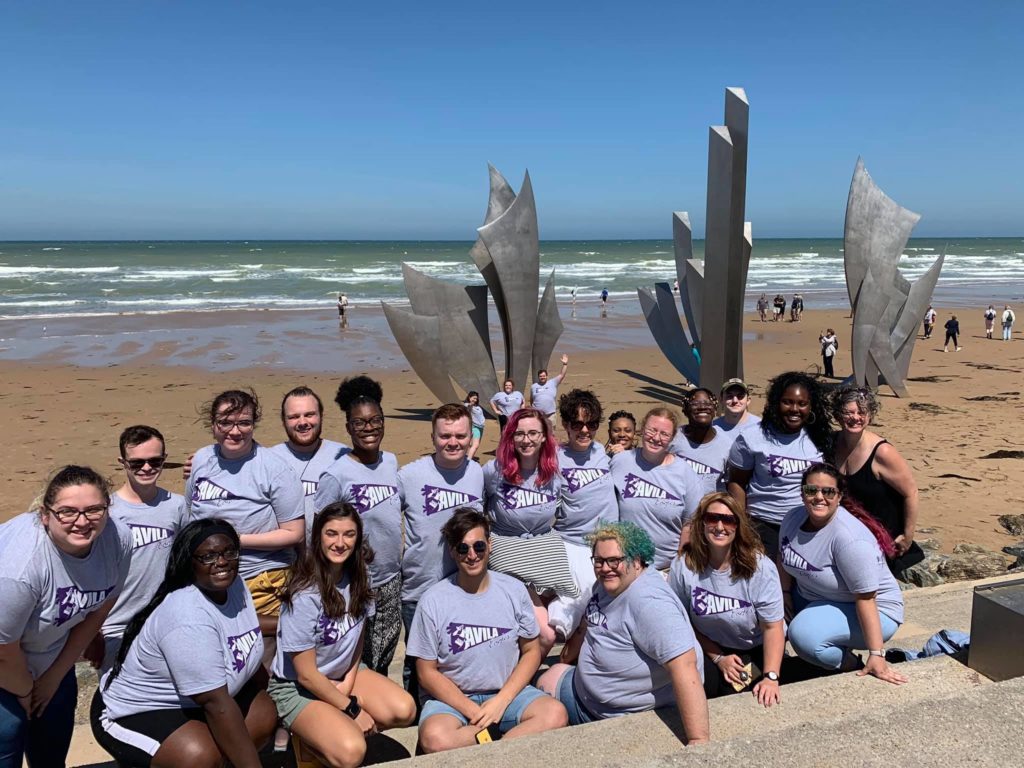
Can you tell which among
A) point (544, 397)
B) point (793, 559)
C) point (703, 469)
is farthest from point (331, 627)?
point (544, 397)

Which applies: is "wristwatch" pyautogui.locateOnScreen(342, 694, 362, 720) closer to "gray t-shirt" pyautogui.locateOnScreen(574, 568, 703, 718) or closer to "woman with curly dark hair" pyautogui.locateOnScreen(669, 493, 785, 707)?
"gray t-shirt" pyautogui.locateOnScreen(574, 568, 703, 718)

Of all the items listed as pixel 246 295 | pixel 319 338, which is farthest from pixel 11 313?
pixel 319 338

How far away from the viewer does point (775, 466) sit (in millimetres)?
3730

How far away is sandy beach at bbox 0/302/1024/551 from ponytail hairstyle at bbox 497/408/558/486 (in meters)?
4.28

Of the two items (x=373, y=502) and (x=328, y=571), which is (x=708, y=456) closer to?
(x=373, y=502)

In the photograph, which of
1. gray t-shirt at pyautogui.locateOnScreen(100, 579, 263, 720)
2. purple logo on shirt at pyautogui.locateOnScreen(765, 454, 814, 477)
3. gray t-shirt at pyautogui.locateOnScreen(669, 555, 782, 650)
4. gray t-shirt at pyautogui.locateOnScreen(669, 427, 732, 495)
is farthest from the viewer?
gray t-shirt at pyautogui.locateOnScreen(669, 427, 732, 495)

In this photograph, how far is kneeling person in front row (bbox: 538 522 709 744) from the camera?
263cm

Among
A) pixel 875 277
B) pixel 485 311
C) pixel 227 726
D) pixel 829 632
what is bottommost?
pixel 227 726

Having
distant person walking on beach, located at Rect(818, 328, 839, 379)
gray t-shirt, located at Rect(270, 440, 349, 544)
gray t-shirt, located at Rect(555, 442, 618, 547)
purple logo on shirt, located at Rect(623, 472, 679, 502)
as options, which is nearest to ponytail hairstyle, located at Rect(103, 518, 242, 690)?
gray t-shirt, located at Rect(270, 440, 349, 544)

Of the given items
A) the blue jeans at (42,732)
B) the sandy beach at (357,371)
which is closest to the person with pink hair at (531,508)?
the blue jeans at (42,732)

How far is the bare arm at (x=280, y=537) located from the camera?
3248mm

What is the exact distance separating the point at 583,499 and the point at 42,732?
2.17 metres

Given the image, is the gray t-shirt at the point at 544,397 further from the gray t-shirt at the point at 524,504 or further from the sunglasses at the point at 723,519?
the sunglasses at the point at 723,519

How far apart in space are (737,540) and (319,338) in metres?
17.6
